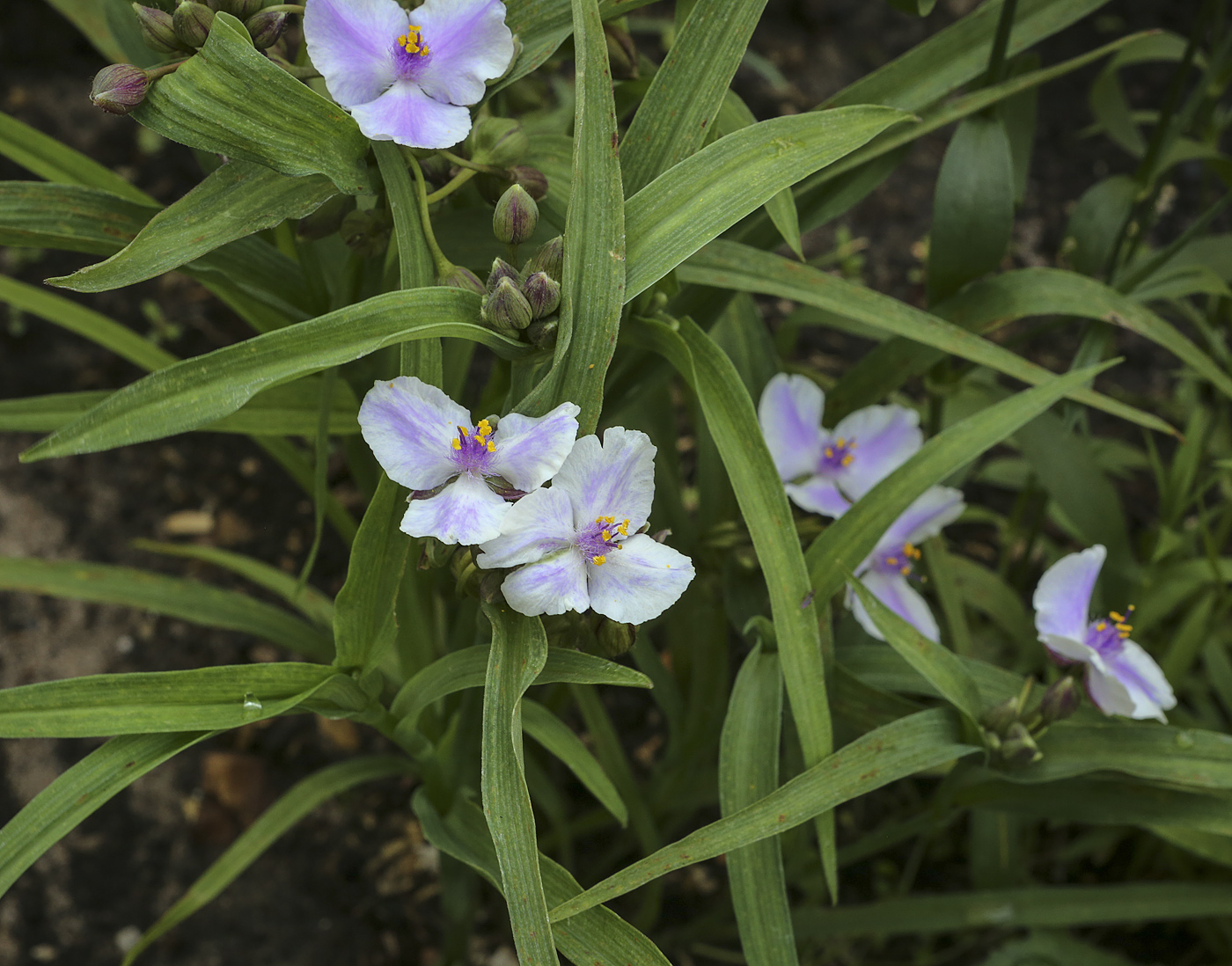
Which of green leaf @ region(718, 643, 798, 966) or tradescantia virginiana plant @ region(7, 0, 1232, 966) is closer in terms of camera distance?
tradescantia virginiana plant @ region(7, 0, 1232, 966)

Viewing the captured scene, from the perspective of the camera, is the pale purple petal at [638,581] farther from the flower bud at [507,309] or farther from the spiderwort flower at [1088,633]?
the spiderwort flower at [1088,633]

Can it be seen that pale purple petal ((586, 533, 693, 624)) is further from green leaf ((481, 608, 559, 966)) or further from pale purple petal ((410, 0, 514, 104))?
pale purple petal ((410, 0, 514, 104))

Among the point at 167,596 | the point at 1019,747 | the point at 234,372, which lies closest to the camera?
the point at 234,372

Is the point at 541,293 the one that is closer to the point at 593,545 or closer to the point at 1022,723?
the point at 593,545

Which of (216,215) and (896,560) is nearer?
(216,215)

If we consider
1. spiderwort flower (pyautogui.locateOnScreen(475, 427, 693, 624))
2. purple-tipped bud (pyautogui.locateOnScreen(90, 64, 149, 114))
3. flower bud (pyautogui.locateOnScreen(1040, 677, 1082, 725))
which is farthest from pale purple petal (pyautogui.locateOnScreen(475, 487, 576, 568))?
flower bud (pyautogui.locateOnScreen(1040, 677, 1082, 725))

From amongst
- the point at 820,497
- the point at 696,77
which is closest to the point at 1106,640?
the point at 820,497

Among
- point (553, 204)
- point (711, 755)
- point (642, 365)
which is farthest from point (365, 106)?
point (711, 755)
